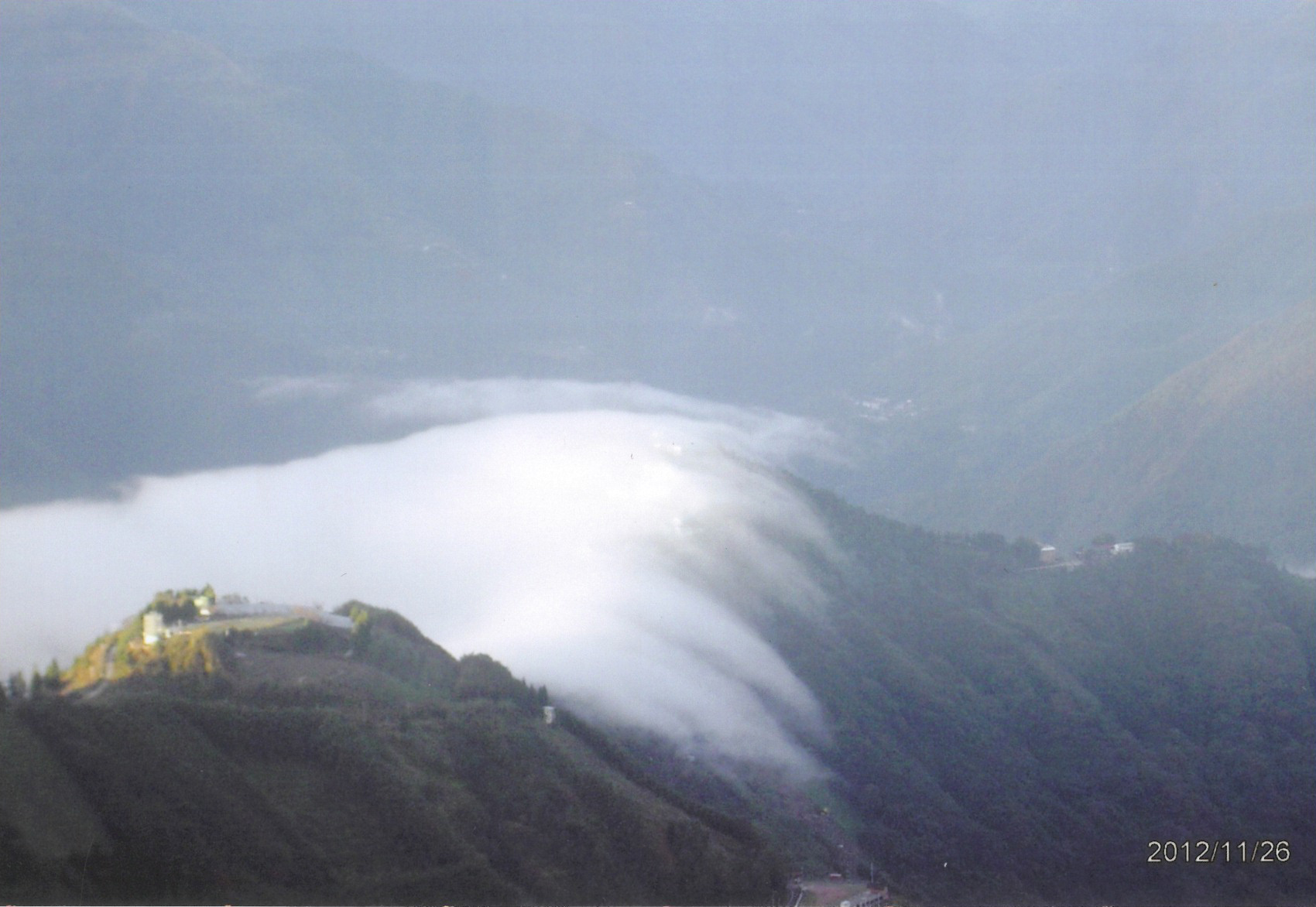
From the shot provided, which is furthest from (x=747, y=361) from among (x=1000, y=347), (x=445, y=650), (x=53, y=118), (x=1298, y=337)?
(x=445, y=650)

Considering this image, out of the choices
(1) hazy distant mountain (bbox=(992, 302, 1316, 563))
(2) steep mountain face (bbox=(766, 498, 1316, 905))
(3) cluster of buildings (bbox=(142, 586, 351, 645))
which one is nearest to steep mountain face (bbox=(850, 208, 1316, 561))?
(1) hazy distant mountain (bbox=(992, 302, 1316, 563))

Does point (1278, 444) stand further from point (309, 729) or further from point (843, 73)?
point (843, 73)

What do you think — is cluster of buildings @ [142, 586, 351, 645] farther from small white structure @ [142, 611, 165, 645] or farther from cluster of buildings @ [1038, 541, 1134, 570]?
cluster of buildings @ [1038, 541, 1134, 570]

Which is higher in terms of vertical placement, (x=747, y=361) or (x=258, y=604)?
(x=747, y=361)

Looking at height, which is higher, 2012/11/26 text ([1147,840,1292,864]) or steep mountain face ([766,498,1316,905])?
steep mountain face ([766,498,1316,905])

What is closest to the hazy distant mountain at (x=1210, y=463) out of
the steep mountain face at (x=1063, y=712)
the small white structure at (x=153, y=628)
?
the steep mountain face at (x=1063, y=712)

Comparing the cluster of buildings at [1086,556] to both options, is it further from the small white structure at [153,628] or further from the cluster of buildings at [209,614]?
the small white structure at [153,628]
